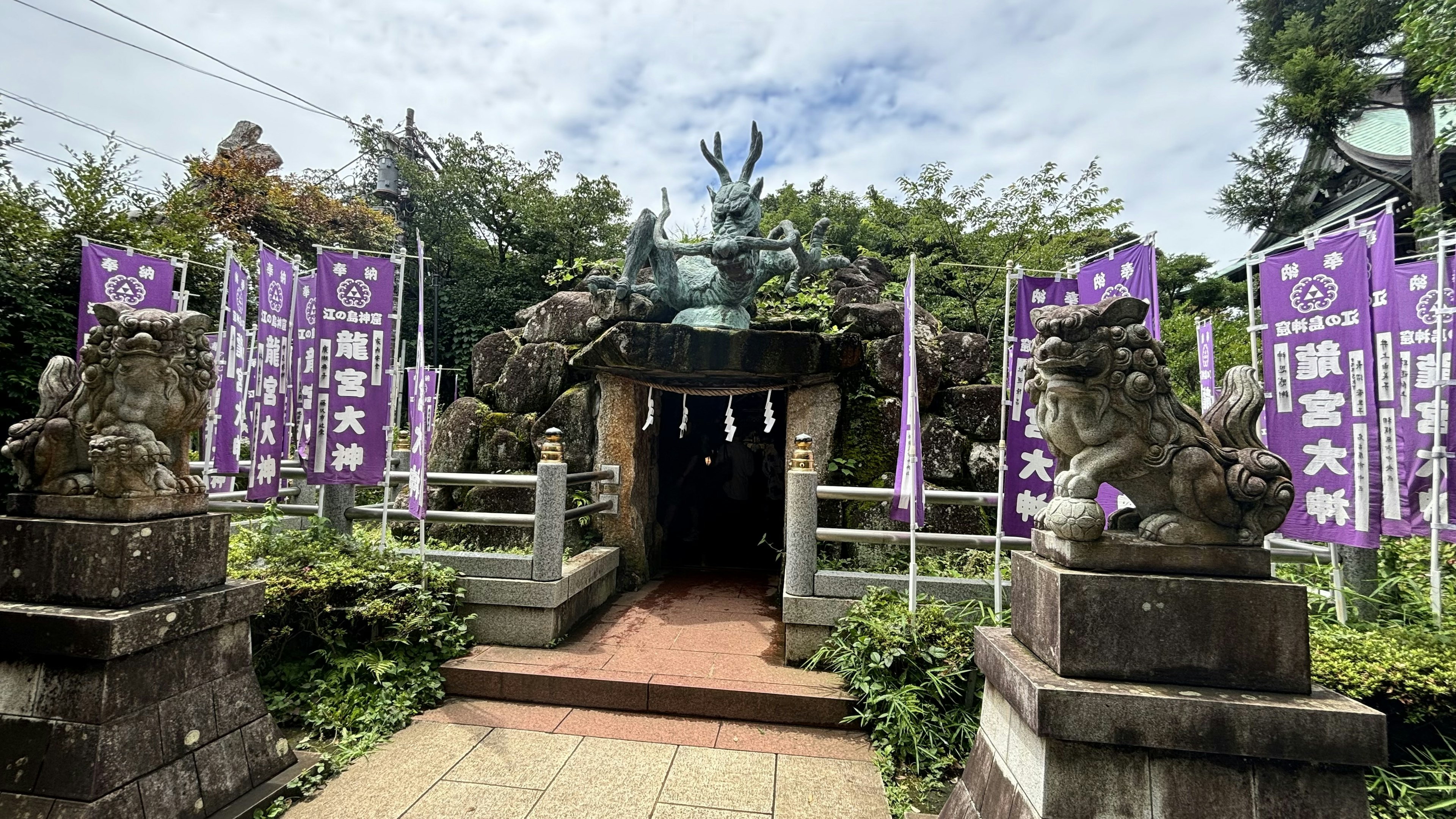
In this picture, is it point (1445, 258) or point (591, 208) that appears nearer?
point (1445, 258)

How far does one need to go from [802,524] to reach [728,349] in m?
2.51

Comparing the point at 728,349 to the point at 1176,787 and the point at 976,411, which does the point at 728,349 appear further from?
the point at 1176,787

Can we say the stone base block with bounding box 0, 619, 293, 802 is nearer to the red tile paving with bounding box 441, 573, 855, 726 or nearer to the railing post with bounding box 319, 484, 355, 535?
the red tile paving with bounding box 441, 573, 855, 726

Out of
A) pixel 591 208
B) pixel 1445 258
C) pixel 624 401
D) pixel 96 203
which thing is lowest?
pixel 624 401

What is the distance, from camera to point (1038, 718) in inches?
91.0

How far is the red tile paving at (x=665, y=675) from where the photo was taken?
4434 mm

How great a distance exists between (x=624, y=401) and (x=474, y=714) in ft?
13.3

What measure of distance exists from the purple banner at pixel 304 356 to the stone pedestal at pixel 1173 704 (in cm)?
585

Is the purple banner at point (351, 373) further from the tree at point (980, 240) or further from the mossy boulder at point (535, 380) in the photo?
the tree at point (980, 240)

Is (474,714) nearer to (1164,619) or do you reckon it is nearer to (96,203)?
(1164,619)

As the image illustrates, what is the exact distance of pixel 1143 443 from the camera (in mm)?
2641

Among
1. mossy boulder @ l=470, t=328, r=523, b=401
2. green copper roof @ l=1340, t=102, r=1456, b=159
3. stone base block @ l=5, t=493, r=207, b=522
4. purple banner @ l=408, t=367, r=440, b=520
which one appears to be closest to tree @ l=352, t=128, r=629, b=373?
mossy boulder @ l=470, t=328, r=523, b=401

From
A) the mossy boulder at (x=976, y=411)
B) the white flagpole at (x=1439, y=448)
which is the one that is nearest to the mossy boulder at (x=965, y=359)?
the mossy boulder at (x=976, y=411)

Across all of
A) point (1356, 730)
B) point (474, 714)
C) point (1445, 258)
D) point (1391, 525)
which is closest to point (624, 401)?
point (474, 714)
